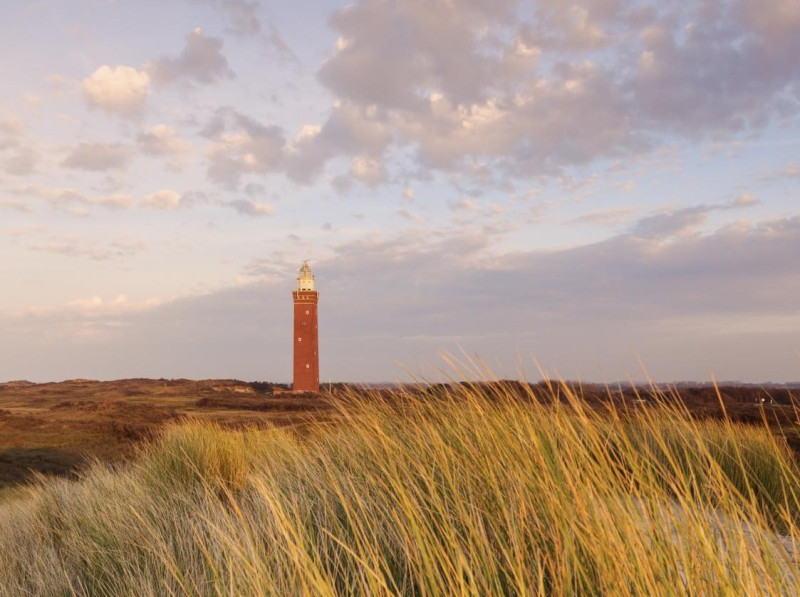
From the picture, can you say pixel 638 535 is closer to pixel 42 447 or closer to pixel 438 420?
pixel 438 420

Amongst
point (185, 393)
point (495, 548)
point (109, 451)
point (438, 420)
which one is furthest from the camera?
point (185, 393)

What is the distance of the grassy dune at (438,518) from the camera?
6.38 feet

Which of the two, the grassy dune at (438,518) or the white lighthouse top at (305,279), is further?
the white lighthouse top at (305,279)

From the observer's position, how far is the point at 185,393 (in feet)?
102

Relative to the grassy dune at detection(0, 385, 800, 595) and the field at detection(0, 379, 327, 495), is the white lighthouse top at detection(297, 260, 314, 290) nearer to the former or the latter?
the field at detection(0, 379, 327, 495)

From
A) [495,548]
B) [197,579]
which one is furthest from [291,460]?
[495,548]

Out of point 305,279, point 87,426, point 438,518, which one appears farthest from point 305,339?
point 438,518

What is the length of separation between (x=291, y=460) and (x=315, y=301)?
34184 millimetres

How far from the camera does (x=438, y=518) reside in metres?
2.79

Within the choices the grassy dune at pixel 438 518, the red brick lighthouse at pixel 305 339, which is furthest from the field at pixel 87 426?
the red brick lighthouse at pixel 305 339

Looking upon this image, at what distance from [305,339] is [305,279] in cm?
398

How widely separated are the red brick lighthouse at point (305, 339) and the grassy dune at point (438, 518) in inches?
1208

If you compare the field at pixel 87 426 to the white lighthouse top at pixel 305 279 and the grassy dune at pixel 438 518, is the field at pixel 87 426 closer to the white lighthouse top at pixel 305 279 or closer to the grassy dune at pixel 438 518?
the grassy dune at pixel 438 518

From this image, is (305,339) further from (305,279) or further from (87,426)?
(87,426)
